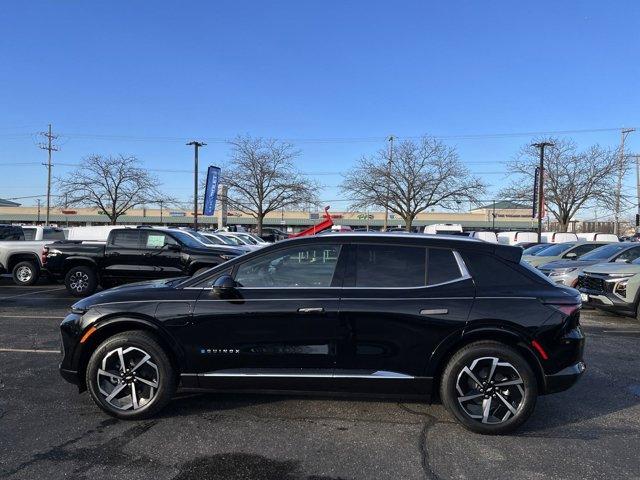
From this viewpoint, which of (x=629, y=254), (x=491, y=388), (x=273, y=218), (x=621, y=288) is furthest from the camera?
(x=273, y=218)

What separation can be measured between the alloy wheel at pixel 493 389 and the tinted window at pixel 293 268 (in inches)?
56.2

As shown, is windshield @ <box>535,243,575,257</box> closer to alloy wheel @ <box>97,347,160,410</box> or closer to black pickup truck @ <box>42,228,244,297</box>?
black pickup truck @ <box>42,228,244,297</box>

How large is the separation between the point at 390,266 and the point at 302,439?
5.29ft

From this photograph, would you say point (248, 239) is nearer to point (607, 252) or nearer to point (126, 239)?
point (126, 239)

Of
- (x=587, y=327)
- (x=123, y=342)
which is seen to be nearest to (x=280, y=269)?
(x=123, y=342)

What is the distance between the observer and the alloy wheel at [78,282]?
510 inches

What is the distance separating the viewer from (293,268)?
182 inches

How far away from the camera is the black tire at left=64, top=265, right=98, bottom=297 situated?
12.9 meters

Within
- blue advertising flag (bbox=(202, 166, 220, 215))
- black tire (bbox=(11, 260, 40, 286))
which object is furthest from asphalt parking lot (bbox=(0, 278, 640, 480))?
blue advertising flag (bbox=(202, 166, 220, 215))

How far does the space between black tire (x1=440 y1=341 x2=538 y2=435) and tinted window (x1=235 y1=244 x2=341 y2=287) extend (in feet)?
4.31

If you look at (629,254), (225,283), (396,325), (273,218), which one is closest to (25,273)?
(225,283)

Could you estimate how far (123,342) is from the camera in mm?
4492

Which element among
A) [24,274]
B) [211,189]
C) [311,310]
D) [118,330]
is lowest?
[24,274]

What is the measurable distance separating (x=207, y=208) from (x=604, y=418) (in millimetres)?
32958
